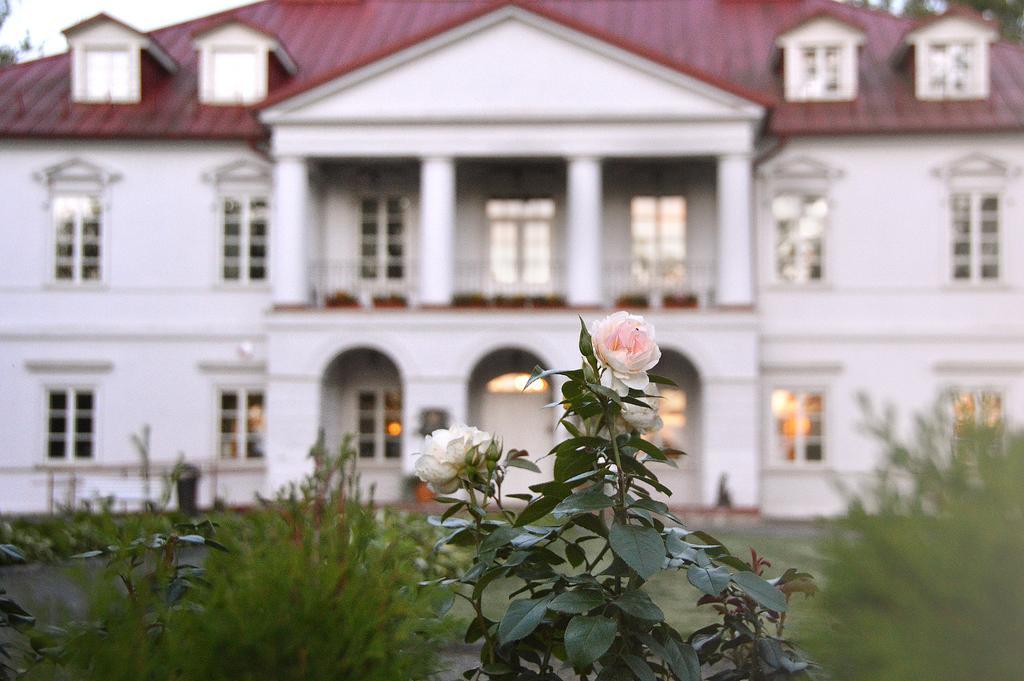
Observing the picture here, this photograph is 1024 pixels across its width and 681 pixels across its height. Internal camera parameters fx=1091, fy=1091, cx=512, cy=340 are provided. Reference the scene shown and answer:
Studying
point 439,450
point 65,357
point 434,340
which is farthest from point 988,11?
point 439,450

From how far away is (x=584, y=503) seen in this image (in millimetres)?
3035

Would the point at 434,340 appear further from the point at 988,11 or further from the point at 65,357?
the point at 988,11

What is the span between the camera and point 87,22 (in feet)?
75.0

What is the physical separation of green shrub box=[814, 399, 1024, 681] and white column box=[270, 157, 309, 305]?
19.9 metres

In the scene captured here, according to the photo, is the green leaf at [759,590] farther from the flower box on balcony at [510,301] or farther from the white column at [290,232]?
the white column at [290,232]

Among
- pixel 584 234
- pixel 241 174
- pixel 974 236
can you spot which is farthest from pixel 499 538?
pixel 974 236

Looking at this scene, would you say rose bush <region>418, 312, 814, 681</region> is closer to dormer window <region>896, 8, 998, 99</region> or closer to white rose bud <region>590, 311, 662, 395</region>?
white rose bud <region>590, 311, 662, 395</region>

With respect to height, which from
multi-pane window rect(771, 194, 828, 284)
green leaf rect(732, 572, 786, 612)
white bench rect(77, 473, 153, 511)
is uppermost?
multi-pane window rect(771, 194, 828, 284)

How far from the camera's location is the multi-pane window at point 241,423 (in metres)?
22.2

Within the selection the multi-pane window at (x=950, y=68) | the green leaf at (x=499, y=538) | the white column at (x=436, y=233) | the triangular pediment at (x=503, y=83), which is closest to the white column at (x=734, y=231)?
the triangular pediment at (x=503, y=83)

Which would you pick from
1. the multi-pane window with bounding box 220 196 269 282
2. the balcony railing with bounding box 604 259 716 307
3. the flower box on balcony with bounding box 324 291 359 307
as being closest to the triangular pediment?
the multi-pane window with bounding box 220 196 269 282

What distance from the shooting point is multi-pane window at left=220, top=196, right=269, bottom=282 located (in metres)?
22.6

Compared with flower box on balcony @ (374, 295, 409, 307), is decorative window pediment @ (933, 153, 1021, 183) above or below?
above

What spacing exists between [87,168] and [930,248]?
17.2m
